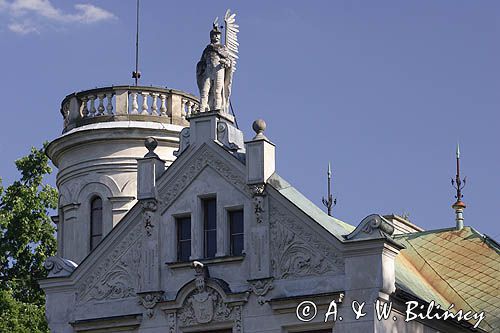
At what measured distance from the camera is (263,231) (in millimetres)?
42188

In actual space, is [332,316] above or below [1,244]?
below

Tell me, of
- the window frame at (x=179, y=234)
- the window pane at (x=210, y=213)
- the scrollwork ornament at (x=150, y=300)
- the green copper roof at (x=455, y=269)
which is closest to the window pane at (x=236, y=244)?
the window pane at (x=210, y=213)

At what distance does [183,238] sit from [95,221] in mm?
10461

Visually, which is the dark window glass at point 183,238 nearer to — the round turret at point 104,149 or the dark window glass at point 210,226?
the dark window glass at point 210,226

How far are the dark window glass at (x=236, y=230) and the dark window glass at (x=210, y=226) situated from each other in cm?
47

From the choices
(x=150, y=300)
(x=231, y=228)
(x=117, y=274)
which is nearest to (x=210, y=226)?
(x=231, y=228)

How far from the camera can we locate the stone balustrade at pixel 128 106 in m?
53.7

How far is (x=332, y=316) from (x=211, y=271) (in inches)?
147

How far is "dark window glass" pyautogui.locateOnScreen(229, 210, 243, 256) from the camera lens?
42688 millimetres

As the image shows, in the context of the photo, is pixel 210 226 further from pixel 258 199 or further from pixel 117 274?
pixel 117 274

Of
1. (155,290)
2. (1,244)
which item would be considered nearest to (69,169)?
(1,244)

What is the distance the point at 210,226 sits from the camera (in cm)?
4325

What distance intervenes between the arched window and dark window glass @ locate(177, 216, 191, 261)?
393 inches

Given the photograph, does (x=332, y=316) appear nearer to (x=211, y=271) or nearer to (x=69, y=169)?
(x=211, y=271)
